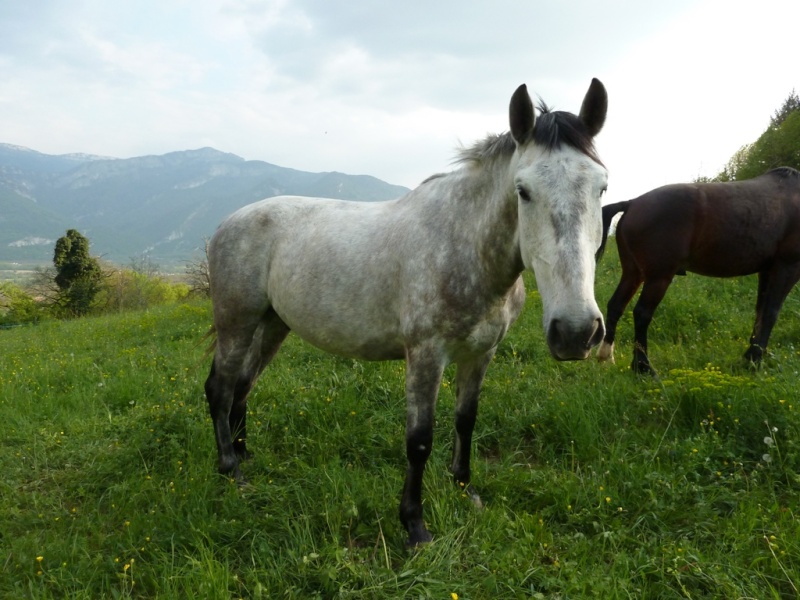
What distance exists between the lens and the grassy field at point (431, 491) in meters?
2.28

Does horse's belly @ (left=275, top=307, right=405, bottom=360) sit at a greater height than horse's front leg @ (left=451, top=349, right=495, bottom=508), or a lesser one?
greater

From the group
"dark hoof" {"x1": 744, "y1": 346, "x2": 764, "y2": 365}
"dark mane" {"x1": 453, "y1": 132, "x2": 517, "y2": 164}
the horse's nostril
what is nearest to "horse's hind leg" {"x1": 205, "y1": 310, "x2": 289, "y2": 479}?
"dark mane" {"x1": 453, "y1": 132, "x2": 517, "y2": 164}

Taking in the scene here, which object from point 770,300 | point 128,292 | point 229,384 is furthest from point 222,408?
point 128,292

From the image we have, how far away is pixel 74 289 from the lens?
27.9 m

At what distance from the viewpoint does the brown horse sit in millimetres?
4609

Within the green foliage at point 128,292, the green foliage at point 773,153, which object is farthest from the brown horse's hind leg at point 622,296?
the green foliage at point 128,292

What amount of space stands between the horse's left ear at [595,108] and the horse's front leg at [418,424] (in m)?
1.40

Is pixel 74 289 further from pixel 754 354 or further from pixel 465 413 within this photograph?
pixel 754 354

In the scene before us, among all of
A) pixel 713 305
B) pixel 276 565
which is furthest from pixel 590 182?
pixel 713 305

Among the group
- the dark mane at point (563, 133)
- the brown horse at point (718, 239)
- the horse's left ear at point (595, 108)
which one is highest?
the horse's left ear at point (595, 108)

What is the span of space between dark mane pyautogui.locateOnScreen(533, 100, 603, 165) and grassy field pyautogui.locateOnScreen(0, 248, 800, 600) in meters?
2.04

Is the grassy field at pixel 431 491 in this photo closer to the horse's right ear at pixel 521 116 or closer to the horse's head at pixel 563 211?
the horse's head at pixel 563 211

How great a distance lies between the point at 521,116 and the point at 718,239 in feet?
12.2

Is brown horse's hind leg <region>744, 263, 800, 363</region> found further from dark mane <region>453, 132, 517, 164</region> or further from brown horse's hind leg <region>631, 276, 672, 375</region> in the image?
dark mane <region>453, 132, 517, 164</region>
